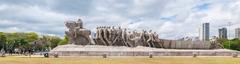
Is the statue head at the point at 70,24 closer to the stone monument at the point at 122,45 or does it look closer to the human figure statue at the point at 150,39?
the stone monument at the point at 122,45

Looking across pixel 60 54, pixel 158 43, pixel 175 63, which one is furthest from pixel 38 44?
pixel 175 63

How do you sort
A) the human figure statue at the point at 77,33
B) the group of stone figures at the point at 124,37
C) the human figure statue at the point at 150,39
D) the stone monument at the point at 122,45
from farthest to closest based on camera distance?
the human figure statue at the point at 150,39
the group of stone figures at the point at 124,37
the human figure statue at the point at 77,33
the stone monument at the point at 122,45

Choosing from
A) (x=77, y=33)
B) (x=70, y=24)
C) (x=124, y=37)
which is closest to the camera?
(x=70, y=24)

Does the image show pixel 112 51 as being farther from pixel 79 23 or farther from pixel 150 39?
pixel 150 39

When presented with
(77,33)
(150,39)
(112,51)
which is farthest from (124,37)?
(77,33)

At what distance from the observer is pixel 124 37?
224 ft

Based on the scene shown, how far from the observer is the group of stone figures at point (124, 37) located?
215ft

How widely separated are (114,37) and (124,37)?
6.96ft

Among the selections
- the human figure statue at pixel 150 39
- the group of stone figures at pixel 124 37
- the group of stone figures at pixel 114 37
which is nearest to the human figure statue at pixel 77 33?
the group of stone figures at pixel 114 37

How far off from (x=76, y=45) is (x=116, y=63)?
75.5 feet

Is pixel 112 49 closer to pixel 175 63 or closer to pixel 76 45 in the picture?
pixel 76 45

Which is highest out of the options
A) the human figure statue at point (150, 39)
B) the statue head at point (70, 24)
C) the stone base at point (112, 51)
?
the statue head at point (70, 24)

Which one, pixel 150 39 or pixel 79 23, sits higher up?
pixel 79 23

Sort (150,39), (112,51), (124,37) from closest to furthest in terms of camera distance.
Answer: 1. (112,51)
2. (124,37)
3. (150,39)
